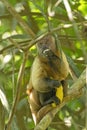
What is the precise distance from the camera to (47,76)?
2369 millimetres

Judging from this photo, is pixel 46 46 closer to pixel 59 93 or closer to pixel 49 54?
pixel 49 54

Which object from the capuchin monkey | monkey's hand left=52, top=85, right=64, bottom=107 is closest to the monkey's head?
the capuchin monkey

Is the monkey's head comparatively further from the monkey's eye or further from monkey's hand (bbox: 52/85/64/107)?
monkey's hand (bbox: 52/85/64/107)

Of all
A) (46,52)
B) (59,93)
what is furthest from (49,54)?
(59,93)

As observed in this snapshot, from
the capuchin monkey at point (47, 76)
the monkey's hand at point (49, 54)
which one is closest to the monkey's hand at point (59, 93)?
the capuchin monkey at point (47, 76)

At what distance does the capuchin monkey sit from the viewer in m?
2.26

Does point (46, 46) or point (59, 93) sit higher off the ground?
point (46, 46)

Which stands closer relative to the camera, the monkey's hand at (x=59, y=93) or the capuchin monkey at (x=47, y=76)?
the capuchin monkey at (x=47, y=76)

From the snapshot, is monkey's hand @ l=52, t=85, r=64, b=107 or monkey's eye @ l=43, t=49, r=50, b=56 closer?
monkey's eye @ l=43, t=49, r=50, b=56

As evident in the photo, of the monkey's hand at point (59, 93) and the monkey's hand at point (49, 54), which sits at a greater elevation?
the monkey's hand at point (49, 54)

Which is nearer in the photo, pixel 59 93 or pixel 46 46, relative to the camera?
pixel 46 46

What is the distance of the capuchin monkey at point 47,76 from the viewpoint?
7.42 ft

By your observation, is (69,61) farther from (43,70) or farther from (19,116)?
(19,116)

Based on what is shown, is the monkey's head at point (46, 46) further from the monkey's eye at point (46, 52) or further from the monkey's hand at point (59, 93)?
the monkey's hand at point (59, 93)
